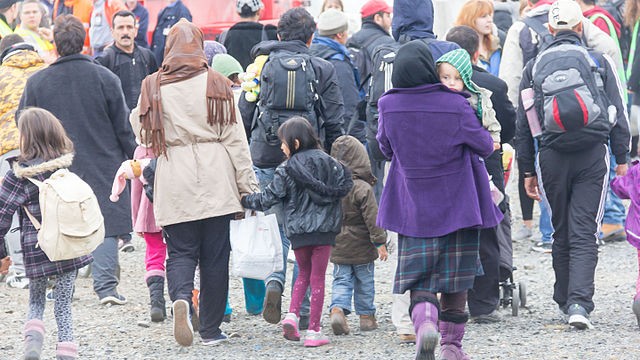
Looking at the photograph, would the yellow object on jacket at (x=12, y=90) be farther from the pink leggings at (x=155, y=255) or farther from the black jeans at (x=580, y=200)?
the black jeans at (x=580, y=200)

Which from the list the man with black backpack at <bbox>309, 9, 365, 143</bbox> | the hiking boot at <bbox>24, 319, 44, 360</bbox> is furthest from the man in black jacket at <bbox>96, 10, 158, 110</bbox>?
the hiking boot at <bbox>24, 319, 44, 360</bbox>

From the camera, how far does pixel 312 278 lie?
7.85 meters

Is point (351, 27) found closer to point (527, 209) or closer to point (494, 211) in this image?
point (527, 209)

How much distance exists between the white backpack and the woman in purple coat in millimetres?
1753

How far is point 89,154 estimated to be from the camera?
9.38 metres

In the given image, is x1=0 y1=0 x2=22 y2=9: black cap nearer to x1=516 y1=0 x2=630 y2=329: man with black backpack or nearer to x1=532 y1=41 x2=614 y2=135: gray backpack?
x1=516 y1=0 x2=630 y2=329: man with black backpack

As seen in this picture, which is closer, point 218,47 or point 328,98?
point 328,98

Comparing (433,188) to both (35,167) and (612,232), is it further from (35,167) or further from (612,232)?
(612,232)

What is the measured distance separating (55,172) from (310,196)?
1.55 metres

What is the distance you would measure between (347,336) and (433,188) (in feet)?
5.79

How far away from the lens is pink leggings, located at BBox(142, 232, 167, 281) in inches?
337

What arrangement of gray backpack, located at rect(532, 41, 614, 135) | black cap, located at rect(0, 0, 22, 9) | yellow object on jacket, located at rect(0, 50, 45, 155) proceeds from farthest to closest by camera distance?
Result: black cap, located at rect(0, 0, 22, 9) → yellow object on jacket, located at rect(0, 50, 45, 155) → gray backpack, located at rect(532, 41, 614, 135)

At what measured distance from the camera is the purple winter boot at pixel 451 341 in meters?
6.89

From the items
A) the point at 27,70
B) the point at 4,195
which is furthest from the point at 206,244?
the point at 27,70
